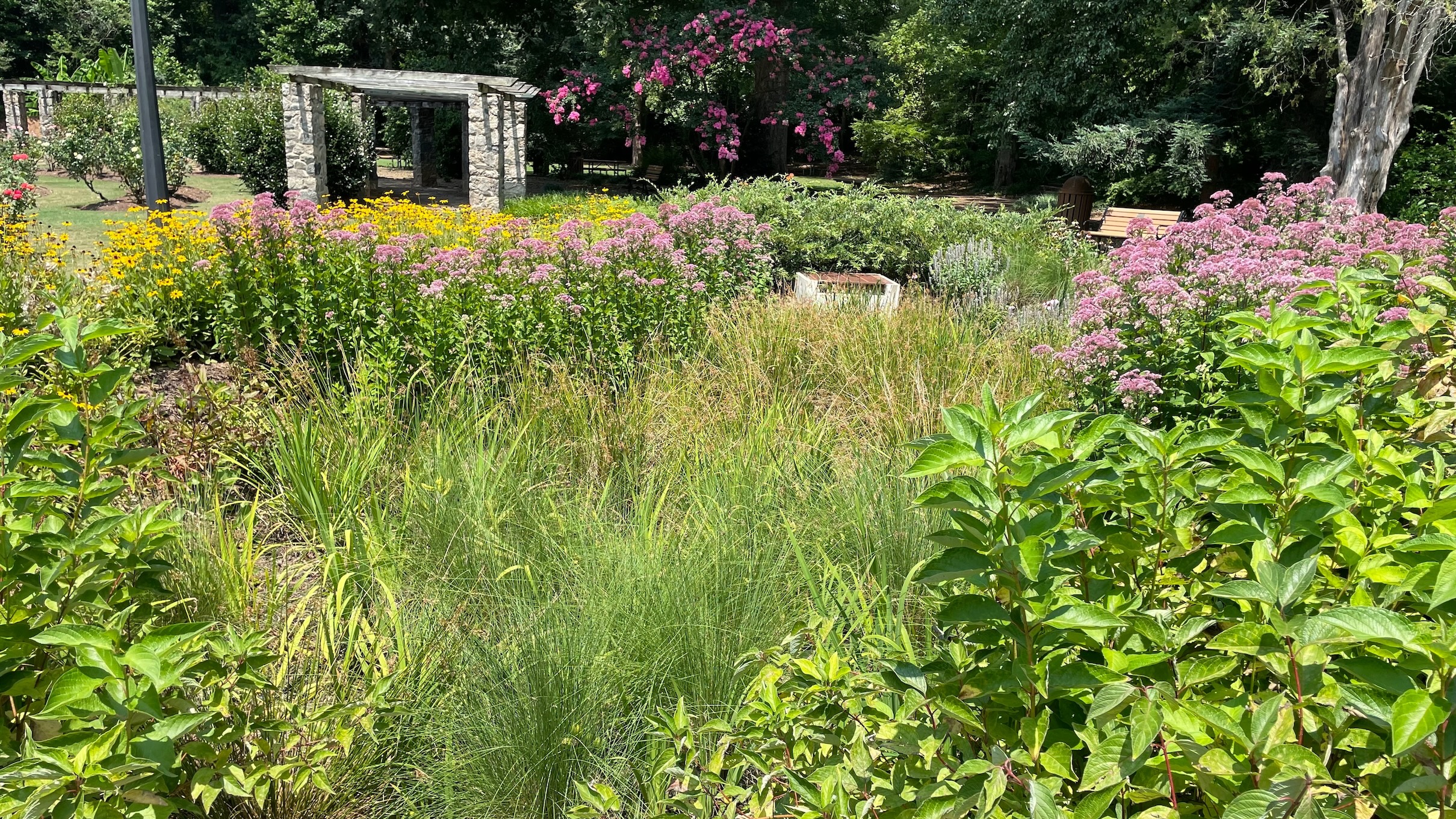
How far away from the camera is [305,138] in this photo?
1525 centimetres

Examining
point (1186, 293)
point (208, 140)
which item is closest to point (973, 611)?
point (1186, 293)

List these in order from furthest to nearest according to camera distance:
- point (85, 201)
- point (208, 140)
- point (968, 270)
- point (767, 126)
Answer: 1. point (208, 140)
2. point (767, 126)
3. point (85, 201)
4. point (968, 270)

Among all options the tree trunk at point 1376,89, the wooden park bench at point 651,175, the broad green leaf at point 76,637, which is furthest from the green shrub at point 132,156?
the tree trunk at point 1376,89

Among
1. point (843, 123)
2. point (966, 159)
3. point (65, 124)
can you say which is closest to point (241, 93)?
point (65, 124)

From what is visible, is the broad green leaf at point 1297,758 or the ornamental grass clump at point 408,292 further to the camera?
the ornamental grass clump at point 408,292

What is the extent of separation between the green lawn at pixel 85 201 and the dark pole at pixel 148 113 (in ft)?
12.7

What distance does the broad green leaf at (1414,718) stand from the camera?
3.05ft

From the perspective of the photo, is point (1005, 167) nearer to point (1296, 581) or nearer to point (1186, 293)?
point (1186, 293)

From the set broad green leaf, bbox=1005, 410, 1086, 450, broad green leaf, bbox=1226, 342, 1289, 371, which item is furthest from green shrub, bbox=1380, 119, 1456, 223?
broad green leaf, bbox=1005, 410, 1086, 450

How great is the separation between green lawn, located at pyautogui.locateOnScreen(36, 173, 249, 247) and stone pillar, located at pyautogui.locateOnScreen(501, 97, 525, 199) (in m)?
5.08

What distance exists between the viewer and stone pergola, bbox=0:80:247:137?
2489cm

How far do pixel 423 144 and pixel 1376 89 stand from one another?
18.6 meters

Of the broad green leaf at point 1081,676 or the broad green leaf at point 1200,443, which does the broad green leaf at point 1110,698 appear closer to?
the broad green leaf at point 1081,676

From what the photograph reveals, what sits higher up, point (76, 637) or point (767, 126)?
point (767, 126)
